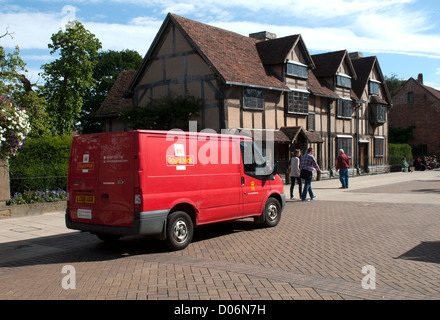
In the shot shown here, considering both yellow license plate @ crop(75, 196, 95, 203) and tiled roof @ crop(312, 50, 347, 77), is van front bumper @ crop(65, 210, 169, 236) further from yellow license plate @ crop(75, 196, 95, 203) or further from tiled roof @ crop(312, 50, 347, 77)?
tiled roof @ crop(312, 50, 347, 77)

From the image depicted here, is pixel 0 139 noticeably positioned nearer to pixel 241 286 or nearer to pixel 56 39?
pixel 241 286

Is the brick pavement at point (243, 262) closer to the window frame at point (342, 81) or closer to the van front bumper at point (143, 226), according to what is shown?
the van front bumper at point (143, 226)

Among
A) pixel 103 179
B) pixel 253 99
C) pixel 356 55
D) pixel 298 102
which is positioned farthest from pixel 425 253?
pixel 356 55

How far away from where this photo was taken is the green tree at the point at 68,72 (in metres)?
24.8

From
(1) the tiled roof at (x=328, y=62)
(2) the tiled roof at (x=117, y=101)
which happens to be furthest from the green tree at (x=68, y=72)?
(1) the tiled roof at (x=328, y=62)

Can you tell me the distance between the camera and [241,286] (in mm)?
5605

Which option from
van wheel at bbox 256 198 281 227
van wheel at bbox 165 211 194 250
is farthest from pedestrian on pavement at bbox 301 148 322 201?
van wheel at bbox 165 211 194 250

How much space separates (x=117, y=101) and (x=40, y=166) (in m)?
15.8

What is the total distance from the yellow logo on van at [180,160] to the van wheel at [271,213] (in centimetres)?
265

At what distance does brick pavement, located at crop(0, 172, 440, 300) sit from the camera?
5438 millimetres

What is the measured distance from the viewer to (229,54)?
23.8m

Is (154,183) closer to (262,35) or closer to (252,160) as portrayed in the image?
(252,160)

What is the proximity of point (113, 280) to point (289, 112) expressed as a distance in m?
20.5
